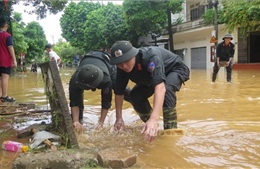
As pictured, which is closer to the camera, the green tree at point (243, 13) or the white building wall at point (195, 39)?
the green tree at point (243, 13)

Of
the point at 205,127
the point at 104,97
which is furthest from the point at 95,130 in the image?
the point at 205,127

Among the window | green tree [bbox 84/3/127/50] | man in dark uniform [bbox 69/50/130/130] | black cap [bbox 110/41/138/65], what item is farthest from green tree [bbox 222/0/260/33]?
green tree [bbox 84/3/127/50]

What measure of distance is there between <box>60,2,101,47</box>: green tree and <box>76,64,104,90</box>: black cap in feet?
107

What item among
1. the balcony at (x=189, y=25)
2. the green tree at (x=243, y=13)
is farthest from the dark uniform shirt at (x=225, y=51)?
the balcony at (x=189, y=25)

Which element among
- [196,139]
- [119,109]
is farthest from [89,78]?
[196,139]

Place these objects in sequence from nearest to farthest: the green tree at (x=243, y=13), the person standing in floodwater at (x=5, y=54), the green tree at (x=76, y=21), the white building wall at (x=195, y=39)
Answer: the person standing in floodwater at (x=5, y=54) → the green tree at (x=243, y=13) → the white building wall at (x=195, y=39) → the green tree at (x=76, y=21)

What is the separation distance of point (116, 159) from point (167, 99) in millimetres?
1083

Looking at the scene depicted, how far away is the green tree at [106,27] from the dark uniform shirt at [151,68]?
25473mm

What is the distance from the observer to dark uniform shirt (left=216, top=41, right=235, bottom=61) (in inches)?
323

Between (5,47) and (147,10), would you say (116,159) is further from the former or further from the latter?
(147,10)

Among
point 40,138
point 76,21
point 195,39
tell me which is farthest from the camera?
point 76,21

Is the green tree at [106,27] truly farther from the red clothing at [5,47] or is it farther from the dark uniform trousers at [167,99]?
the dark uniform trousers at [167,99]

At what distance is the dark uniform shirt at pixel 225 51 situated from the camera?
8.21 metres

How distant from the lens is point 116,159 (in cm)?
205
